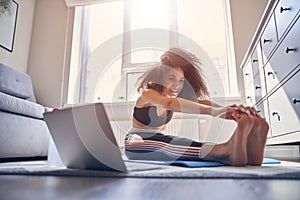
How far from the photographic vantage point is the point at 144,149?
1227 mm

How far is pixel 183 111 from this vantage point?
1176 millimetres

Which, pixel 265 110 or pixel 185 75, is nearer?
pixel 185 75

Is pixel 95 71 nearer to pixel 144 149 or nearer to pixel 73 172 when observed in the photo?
pixel 144 149

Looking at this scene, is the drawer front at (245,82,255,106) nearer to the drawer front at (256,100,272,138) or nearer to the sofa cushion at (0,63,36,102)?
the drawer front at (256,100,272,138)

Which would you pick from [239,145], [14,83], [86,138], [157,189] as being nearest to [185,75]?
[239,145]

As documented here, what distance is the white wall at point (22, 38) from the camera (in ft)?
9.12

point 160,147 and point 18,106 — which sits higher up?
point 18,106

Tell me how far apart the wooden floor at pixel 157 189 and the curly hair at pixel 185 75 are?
2.44 ft

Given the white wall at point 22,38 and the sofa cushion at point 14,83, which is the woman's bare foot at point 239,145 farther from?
the white wall at point 22,38

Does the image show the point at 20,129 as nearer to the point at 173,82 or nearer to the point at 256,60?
the point at 173,82

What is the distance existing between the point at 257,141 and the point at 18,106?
149cm

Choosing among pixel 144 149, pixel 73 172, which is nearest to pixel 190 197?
pixel 73 172

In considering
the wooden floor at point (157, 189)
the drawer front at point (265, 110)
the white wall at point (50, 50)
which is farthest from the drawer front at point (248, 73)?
the white wall at point (50, 50)

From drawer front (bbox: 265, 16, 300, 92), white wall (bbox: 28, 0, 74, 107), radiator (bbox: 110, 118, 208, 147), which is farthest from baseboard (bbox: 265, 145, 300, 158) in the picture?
white wall (bbox: 28, 0, 74, 107)
